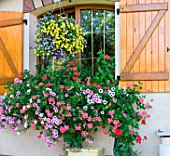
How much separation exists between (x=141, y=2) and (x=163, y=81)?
3.34 feet

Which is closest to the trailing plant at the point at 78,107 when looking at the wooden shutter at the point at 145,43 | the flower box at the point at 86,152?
the flower box at the point at 86,152

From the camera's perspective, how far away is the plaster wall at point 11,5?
181 inches

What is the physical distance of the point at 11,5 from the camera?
4660 mm

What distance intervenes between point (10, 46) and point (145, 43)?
6.15 ft

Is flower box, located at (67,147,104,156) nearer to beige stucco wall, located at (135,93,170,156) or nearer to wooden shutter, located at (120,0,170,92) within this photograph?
beige stucco wall, located at (135,93,170,156)

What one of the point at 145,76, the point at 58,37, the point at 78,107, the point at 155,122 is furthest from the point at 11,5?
the point at 155,122

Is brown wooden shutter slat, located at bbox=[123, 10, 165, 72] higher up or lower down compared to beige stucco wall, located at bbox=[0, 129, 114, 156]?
higher up

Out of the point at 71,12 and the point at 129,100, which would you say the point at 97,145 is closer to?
the point at 129,100

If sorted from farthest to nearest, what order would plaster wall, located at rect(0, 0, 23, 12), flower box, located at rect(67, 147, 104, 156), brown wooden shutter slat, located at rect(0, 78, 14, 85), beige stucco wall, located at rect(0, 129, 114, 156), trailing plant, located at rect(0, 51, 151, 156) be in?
plaster wall, located at rect(0, 0, 23, 12), brown wooden shutter slat, located at rect(0, 78, 14, 85), beige stucco wall, located at rect(0, 129, 114, 156), flower box, located at rect(67, 147, 104, 156), trailing plant, located at rect(0, 51, 151, 156)

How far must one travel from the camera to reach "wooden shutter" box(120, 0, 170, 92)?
3.91 metres

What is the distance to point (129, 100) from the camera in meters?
3.69

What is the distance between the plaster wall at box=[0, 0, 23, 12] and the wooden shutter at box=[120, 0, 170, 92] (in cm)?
150

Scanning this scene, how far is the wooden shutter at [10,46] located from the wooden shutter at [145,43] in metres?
1.45

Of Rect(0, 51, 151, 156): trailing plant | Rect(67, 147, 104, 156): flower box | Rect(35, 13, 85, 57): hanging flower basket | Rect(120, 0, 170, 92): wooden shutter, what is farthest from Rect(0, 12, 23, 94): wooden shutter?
Rect(120, 0, 170, 92): wooden shutter
